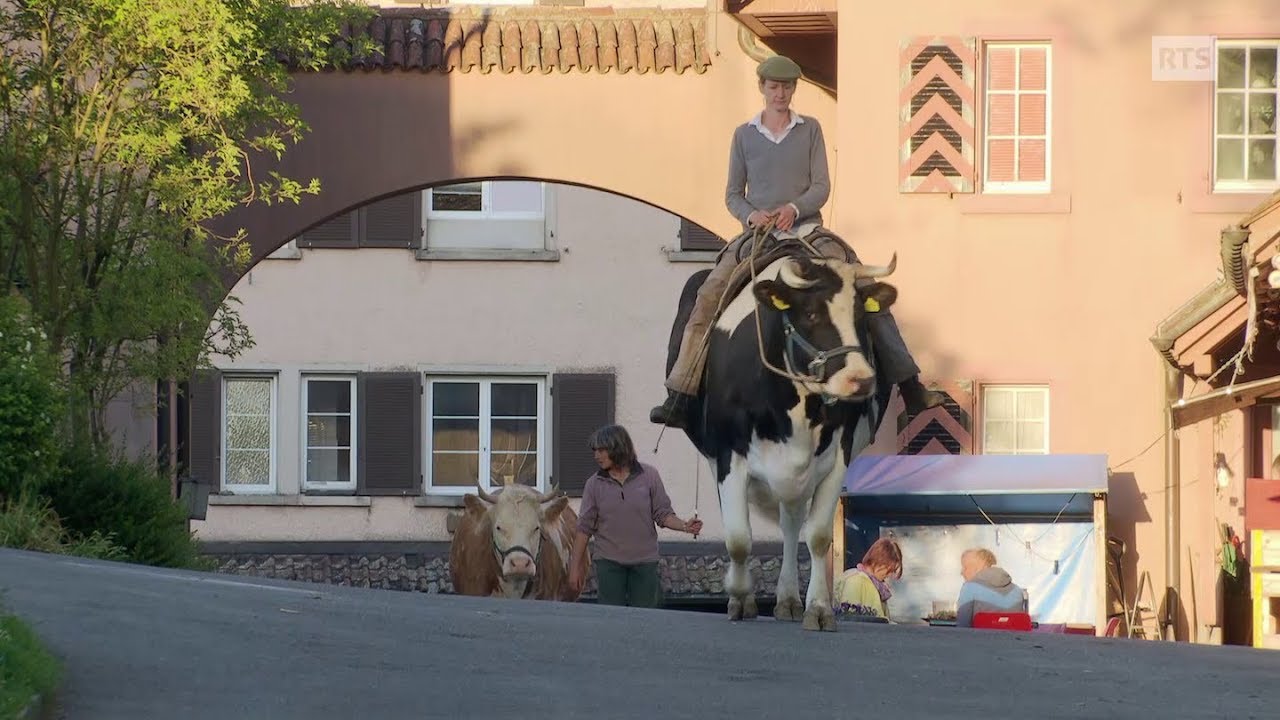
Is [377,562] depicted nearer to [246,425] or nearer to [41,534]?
[246,425]

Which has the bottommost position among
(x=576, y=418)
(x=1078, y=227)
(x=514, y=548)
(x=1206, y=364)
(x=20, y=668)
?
(x=514, y=548)

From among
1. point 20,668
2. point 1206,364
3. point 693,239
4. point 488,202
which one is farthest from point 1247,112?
point 488,202

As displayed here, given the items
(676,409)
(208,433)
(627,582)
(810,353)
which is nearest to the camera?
(810,353)

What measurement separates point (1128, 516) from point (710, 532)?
53.5 ft

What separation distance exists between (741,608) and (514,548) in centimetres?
722

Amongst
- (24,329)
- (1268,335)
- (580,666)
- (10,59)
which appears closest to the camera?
(580,666)

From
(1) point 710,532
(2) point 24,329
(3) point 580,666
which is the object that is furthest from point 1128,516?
(1) point 710,532

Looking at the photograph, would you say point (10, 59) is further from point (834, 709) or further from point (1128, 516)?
point (834, 709)

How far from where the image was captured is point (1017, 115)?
22.0 meters

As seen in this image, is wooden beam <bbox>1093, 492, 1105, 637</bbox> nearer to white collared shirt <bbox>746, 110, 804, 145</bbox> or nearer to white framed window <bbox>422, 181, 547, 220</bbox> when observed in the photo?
white collared shirt <bbox>746, 110, 804, 145</bbox>

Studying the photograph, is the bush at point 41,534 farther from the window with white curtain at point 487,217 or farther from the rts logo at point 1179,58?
the window with white curtain at point 487,217

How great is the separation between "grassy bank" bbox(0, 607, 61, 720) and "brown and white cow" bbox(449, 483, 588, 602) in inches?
415

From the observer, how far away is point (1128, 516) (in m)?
21.8

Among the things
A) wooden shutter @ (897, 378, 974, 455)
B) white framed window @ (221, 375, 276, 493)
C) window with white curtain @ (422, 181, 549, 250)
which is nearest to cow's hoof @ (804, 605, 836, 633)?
wooden shutter @ (897, 378, 974, 455)
